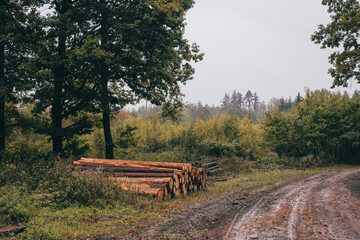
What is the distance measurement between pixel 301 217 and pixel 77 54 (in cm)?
1071

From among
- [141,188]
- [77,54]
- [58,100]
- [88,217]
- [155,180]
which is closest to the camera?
[88,217]

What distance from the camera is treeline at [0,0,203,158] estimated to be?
12.3 m

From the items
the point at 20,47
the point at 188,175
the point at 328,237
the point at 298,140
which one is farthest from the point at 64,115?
the point at 298,140

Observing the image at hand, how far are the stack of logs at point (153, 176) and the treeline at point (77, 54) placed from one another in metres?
4.64

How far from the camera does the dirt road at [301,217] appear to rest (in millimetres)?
5312

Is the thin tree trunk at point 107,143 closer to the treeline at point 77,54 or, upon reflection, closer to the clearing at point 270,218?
the treeline at point 77,54

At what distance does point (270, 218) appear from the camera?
6438 mm

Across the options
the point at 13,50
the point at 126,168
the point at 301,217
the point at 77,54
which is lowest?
the point at 301,217

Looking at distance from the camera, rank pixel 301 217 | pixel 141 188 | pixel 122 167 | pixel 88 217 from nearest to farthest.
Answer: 1. pixel 301 217
2. pixel 88 217
3. pixel 141 188
4. pixel 122 167

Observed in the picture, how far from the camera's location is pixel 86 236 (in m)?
5.30

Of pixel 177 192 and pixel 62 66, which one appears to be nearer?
pixel 177 192

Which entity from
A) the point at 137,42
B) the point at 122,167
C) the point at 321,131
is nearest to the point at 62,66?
the point at 137,42

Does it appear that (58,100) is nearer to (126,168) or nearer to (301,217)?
(126,168)

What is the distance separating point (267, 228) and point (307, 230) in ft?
2.66
